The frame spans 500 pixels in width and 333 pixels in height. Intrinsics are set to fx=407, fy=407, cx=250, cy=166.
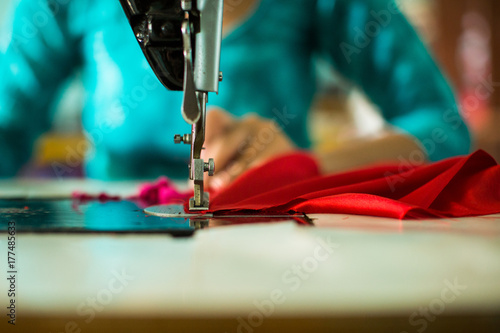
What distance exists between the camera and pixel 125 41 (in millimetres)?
1356

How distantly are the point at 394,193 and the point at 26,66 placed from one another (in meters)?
1.39

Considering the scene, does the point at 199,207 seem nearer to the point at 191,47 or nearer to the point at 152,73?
the point at 191,47

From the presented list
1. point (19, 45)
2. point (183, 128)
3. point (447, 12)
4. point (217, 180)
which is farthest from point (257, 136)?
point (447, 12)

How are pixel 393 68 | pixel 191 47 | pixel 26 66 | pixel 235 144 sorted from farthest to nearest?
pixel 26 66 < pixel 393 68 < pixel 235 144 < pixel 191 47

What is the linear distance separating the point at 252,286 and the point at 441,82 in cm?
111

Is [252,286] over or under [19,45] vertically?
under

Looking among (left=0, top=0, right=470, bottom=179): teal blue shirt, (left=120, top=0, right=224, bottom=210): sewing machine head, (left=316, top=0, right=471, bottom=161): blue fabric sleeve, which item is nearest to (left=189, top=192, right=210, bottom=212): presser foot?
(left=120, top=0, right=224, bottom=210): sewing machine head

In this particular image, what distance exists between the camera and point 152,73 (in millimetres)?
1348

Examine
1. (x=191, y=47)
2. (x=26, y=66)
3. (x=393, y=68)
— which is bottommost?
(x=191, y=47)

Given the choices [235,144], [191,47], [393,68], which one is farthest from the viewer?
[393,68]

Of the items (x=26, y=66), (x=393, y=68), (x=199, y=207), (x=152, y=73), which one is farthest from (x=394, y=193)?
(x=26, y=66)

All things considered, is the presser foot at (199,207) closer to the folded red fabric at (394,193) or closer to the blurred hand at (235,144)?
the folded red fabric at (394,193)

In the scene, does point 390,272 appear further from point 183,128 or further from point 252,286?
point 183,128

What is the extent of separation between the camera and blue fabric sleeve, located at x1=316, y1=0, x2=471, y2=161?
1.04 metres
